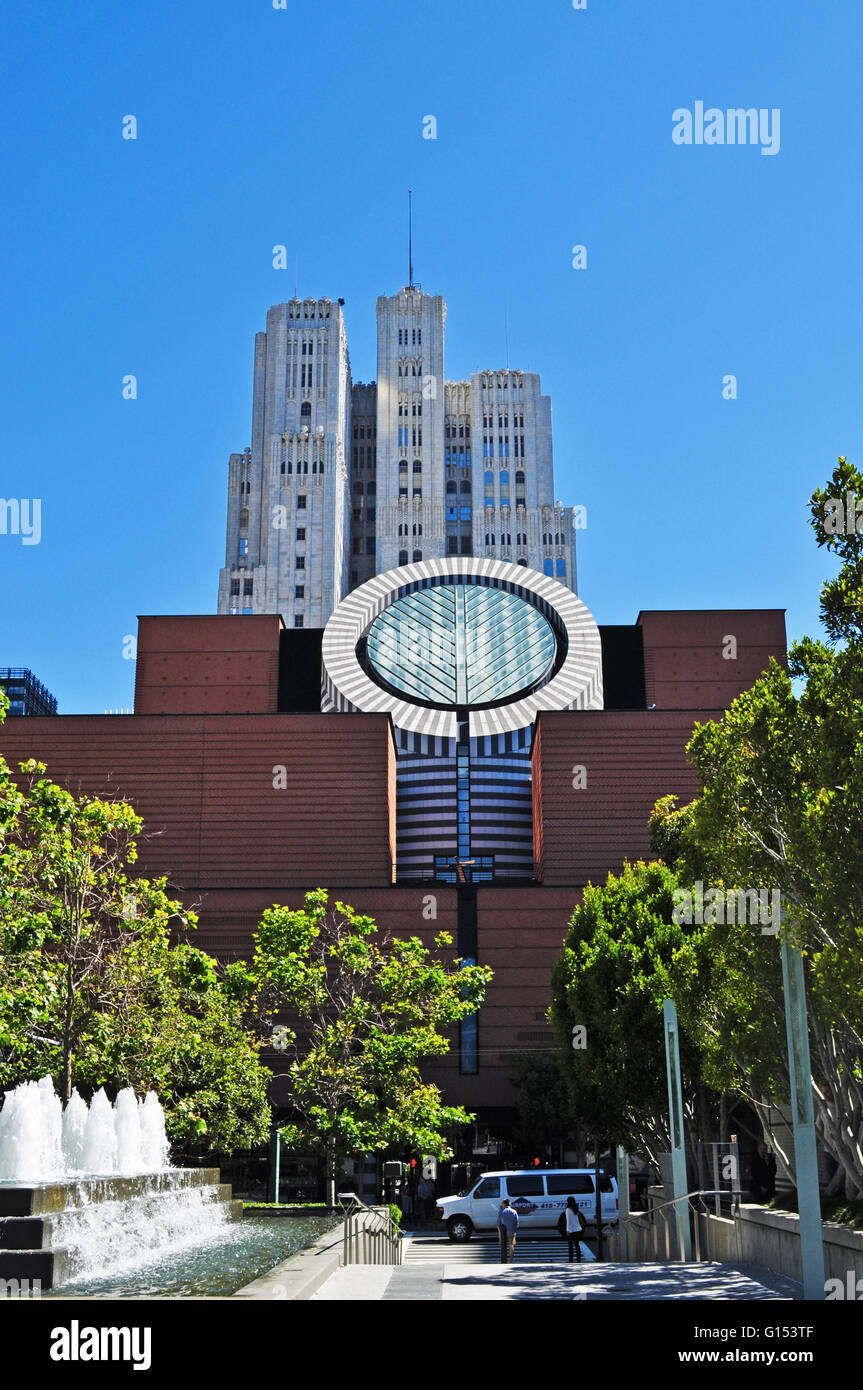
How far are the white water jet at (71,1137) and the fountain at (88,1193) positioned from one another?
2cm

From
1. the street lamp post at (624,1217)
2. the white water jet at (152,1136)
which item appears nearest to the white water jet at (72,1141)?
the white water jet at (152,1136)

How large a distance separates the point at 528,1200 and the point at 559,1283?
19.4 m

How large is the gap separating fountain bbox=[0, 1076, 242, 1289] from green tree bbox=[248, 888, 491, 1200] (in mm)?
7219

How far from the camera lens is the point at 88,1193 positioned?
1573cm

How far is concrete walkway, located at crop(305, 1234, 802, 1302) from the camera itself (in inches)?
573

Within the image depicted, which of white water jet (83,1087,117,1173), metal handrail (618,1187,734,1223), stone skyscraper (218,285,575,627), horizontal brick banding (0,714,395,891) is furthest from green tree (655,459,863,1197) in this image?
stone skyscraper (218,285,575,627)

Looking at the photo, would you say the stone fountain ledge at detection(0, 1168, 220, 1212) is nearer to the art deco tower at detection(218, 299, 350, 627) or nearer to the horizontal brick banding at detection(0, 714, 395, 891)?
the horizontal brick banding at detection(0, 714, 395, 891)

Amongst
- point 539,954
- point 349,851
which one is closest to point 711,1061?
point 539,954

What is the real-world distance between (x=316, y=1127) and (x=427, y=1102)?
3.22 m

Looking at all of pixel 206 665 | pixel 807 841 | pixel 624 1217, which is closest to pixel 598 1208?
pixel 624 1217

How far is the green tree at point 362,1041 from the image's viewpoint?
1364 inches

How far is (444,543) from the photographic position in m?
136

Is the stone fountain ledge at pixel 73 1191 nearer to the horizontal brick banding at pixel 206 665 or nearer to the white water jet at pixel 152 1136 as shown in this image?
the white water jet at pixel 152 1136
